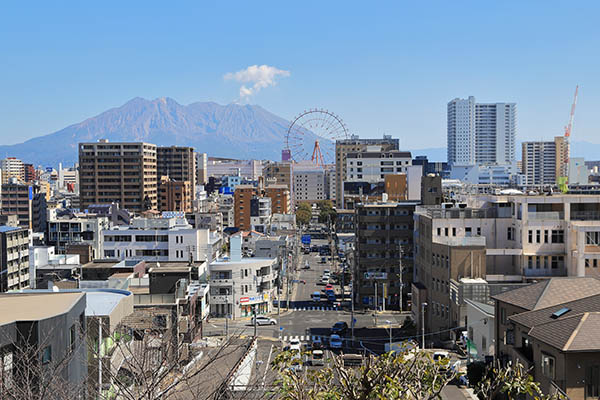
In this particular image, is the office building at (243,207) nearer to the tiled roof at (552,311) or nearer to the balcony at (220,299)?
the balcony at (220,299)

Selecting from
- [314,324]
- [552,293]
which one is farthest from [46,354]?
[314,324]

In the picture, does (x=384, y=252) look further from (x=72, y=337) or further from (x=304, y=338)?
(x=72, y=337)

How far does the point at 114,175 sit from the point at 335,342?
265ft

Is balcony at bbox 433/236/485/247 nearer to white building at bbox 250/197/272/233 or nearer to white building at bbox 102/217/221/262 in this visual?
white building at bbox 102/217/221/262

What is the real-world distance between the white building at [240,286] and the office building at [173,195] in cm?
7031

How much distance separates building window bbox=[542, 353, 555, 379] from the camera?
20453 mm

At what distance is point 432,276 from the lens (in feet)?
139

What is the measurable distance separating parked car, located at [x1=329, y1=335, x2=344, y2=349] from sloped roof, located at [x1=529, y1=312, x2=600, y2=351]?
18.4 metres

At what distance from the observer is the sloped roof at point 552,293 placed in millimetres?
25484

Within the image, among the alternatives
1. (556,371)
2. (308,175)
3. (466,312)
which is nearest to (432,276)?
(466,312)

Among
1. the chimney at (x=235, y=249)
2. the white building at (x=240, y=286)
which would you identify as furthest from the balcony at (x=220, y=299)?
the chimney at (x=235, y=249)

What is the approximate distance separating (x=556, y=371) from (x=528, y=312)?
469 centimetres

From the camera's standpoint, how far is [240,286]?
49.8 m

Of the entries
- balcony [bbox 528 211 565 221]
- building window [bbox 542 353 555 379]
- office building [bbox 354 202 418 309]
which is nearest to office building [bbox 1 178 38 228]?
office building [bbox 354 202 418 309]
